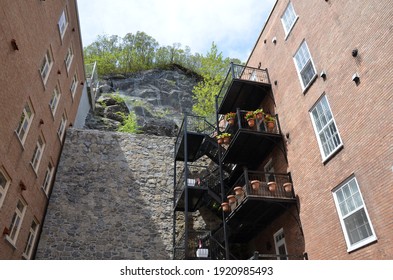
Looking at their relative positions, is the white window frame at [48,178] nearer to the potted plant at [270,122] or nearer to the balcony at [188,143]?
the balcony at [188,143]

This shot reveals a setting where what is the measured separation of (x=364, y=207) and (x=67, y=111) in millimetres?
15662

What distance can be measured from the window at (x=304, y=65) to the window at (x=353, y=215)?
425 cm

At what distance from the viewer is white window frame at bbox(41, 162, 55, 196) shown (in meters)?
15.5

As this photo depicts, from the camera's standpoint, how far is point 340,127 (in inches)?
378

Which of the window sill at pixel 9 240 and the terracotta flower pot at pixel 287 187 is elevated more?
the terracotta flower pot at pixel 287 187

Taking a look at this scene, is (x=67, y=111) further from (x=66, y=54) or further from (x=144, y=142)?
(x=144, y=142)

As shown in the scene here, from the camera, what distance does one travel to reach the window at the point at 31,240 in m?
13.4

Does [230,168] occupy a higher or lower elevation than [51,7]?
lower

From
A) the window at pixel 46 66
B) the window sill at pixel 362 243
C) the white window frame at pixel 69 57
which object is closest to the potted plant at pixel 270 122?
the window sill at pixel 362 243

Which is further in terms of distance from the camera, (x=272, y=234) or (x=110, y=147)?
(x=110, y=147)

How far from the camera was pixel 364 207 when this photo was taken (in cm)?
825

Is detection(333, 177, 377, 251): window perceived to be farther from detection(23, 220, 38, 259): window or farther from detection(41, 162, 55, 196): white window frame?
detection(41, 162, 55, 196): white window frame

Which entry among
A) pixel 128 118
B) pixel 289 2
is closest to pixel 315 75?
pixel 289 2
